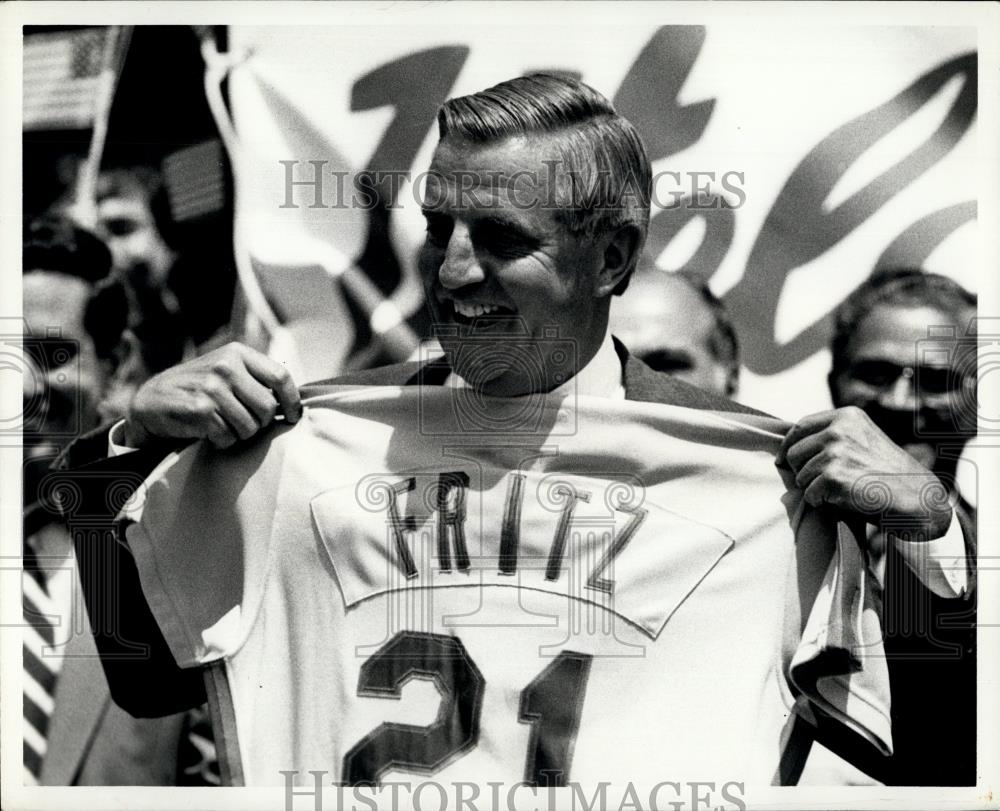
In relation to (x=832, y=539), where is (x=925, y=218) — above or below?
above

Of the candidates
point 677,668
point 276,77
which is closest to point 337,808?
point 677,668

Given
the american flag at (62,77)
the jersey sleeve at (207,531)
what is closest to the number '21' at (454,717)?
the jersey sleeve at (207,531)

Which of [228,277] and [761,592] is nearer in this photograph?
[761,592]

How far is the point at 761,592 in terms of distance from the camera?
103 inches

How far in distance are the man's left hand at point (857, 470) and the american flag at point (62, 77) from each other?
1.51m

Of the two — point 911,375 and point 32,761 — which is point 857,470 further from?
point 32,761

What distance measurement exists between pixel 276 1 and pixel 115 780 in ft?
5.05

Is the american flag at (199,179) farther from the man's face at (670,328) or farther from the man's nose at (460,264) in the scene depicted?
the man's face at (670,328)

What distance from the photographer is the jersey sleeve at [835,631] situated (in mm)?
2607

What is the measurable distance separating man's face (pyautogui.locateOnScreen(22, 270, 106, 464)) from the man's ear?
3.24 feet

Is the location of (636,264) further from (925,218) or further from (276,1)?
(276,1)

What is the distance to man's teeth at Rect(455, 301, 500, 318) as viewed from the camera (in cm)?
264

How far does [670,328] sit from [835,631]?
66 centimetres

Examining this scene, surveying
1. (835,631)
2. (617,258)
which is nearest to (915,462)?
(835,631)
